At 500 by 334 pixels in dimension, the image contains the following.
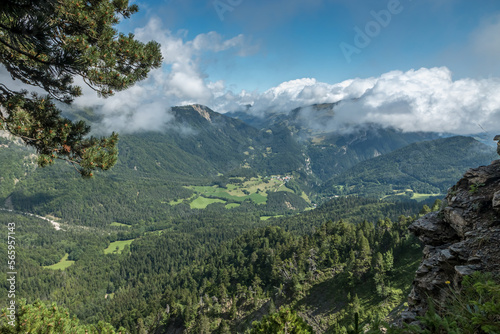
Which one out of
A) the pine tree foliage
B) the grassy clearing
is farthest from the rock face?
the grassy clearing

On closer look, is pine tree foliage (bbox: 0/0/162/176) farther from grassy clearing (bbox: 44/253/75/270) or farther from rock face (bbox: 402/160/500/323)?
grassy clearing (bbox: 44/253/75/270)

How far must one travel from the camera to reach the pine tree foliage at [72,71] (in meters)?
10.9

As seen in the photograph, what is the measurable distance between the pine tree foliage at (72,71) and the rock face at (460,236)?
16.9 m

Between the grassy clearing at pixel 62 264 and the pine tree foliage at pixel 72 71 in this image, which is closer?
the pine tree foliage at pixel 72 71

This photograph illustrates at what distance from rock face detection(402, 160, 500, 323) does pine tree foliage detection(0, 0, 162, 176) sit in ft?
55.6

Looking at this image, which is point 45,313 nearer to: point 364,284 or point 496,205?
point 496,205

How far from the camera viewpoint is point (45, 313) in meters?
13.1

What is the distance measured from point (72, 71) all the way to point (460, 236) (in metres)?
22.1

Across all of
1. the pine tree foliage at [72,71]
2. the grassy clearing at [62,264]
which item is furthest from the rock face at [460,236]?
the grassy clearing at [62,264]

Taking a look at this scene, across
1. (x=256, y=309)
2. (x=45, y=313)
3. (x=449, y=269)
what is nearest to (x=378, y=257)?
(x=256, y=309)

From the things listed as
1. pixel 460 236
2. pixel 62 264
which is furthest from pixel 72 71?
pixel 62 264

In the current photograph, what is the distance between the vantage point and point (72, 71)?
38.1 ft

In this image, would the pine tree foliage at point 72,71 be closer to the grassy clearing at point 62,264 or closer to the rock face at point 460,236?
the rock face at point 460,236

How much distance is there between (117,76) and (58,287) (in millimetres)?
188881
